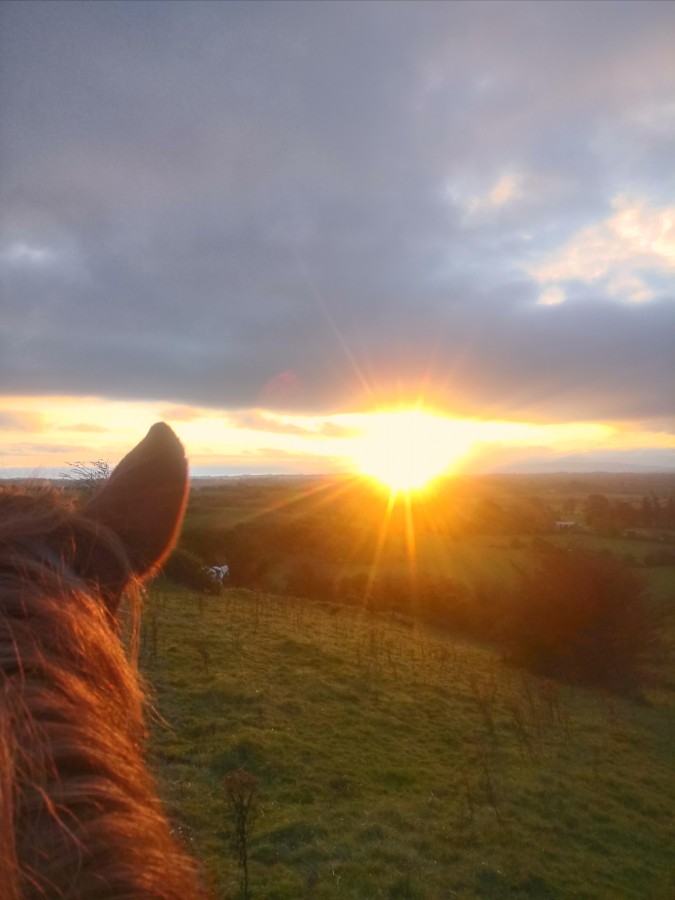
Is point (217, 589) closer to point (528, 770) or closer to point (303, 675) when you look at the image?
point (303, 675)

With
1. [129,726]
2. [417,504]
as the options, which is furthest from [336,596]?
[417,504]

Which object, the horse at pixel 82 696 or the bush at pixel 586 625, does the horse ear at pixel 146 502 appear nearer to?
the horse at pixel 82 696

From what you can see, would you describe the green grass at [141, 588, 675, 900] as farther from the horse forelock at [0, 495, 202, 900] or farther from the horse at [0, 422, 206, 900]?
the horse forelock at [0, 495, 202, 900]

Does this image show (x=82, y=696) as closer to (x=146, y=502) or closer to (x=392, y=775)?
(x=146, y=502)

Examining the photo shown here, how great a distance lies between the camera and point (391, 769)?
27.2 ft

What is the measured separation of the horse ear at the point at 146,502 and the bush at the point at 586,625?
20.9m

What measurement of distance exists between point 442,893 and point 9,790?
5927mm

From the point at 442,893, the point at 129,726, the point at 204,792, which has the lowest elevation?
the point at 442,893

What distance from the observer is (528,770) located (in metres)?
9.09

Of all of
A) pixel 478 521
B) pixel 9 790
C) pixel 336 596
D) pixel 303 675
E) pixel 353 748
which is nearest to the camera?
pixel 9 790

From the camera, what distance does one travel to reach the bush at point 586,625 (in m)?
20.4

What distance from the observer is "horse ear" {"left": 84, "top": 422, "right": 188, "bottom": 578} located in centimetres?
152

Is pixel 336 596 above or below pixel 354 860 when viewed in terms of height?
below

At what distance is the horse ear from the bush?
20.9m
